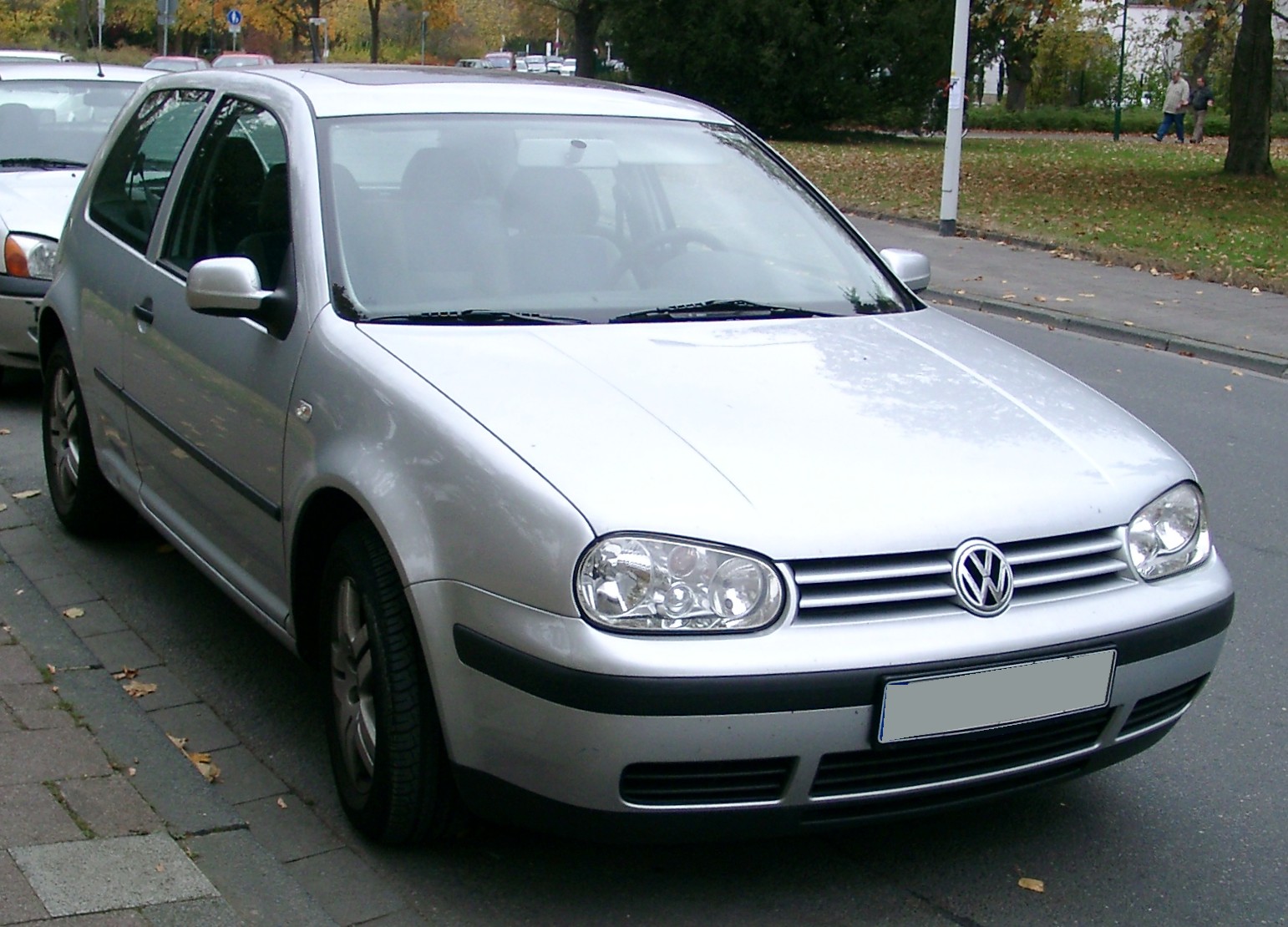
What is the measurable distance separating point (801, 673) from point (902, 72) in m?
37.8

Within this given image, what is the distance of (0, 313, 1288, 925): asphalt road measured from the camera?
3.32 m

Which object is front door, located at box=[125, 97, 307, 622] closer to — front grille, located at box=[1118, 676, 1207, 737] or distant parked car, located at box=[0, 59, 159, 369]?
front grille, located at box=[1118, 676, 1207, 737]

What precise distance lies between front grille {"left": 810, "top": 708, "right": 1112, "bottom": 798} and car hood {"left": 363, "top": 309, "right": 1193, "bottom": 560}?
38cm

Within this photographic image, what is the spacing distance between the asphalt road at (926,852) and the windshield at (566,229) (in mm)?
1286

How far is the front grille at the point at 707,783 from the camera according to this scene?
2.97 meters

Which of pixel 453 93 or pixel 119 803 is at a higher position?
pixel 453 93

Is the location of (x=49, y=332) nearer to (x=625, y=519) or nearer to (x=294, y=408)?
(x=294, y=408)

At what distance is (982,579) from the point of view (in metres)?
3.07

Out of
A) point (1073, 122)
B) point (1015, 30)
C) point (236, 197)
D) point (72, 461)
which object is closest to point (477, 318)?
point (236, 197)

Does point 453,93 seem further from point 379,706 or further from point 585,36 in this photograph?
point 585,36

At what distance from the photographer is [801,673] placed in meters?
2.89

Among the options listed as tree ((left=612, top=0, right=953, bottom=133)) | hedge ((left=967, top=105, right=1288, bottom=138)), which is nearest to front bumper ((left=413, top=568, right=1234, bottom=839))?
tree ((left=612, top=0, right=953, bottom=133))

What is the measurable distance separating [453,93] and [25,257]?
4.34 metres

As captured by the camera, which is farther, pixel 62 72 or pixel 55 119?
pixel 62 72
